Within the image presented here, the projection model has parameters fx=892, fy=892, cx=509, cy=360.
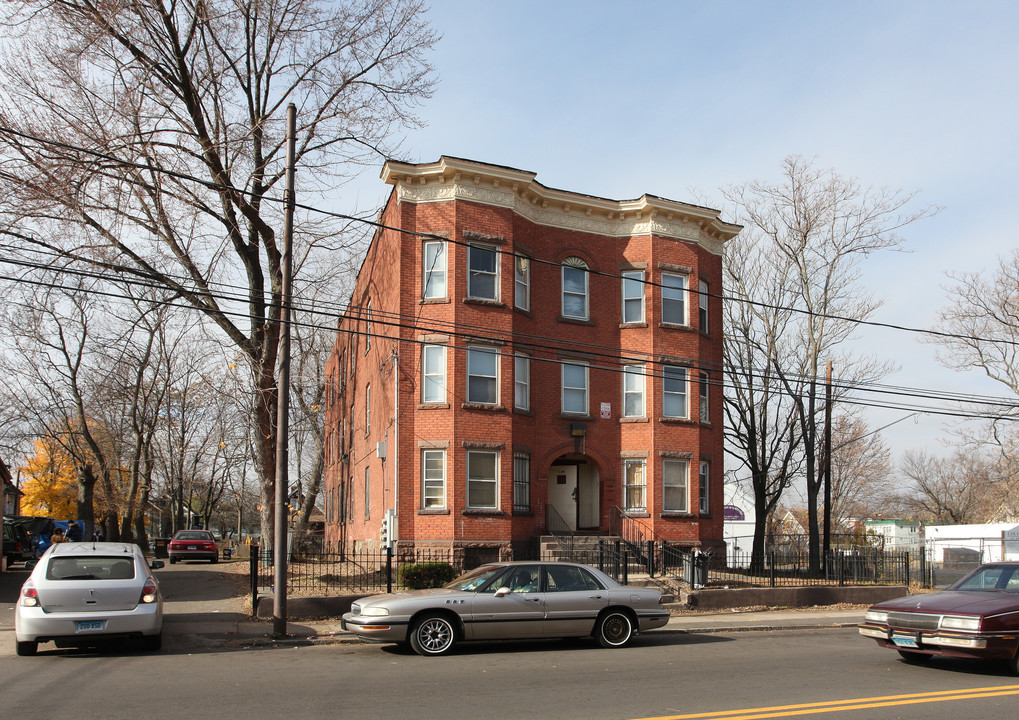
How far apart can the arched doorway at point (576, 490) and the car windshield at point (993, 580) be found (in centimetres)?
1467

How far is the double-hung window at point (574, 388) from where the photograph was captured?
26781 mm

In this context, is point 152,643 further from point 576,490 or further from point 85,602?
point 576,490

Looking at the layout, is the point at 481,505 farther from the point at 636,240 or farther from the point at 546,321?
the point at 636,240

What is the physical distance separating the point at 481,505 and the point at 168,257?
1063cm

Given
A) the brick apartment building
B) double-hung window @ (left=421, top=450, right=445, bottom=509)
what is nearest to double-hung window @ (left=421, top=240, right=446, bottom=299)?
the brick apartment building

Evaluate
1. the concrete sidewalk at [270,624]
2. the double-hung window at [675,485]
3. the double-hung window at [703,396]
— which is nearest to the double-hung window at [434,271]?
the double-hung window at [675,485]

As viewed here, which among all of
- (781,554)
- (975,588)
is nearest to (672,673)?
(975,588)

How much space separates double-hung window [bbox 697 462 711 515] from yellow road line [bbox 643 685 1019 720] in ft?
57.9

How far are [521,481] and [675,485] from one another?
504 centimetres

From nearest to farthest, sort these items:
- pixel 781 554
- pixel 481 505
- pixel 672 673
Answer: pixel 672 673 < pixel 781 554 < pixel 481 505

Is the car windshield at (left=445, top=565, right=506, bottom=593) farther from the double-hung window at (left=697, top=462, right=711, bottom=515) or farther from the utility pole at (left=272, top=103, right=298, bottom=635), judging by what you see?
the double-hung window at (left=697, top=462, right=711, bottom=515)

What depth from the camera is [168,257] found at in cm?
2356

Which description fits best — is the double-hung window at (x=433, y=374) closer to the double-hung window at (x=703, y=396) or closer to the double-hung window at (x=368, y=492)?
the double-hung window at (x=368, y=492)

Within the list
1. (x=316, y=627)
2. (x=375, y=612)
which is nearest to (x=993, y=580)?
(x=375, y=612)
